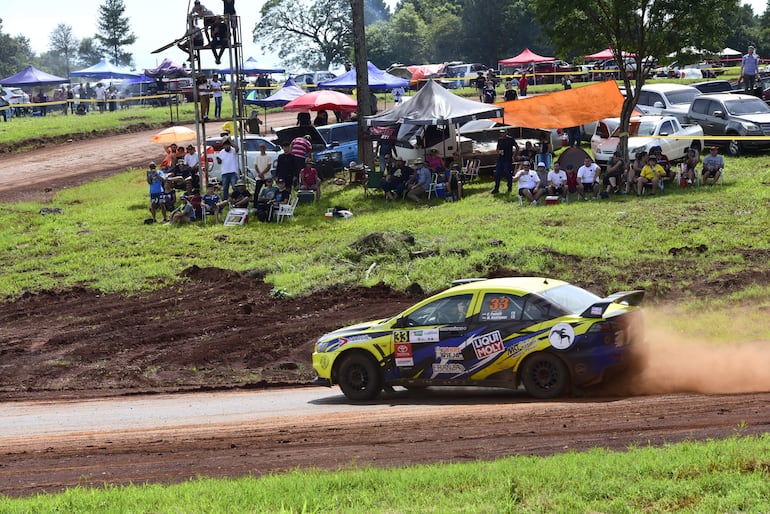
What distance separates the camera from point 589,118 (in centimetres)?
2947

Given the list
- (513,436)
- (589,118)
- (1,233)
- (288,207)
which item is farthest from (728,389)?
(1,233)

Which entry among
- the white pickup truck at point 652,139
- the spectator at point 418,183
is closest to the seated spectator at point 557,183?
the white pickup truck at point 652,139

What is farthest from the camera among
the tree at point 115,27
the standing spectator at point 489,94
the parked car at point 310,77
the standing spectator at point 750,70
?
the tree at point 115,27

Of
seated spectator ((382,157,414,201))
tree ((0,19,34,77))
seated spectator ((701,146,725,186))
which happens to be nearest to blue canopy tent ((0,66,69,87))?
seated spectator ((382,157,414,201))

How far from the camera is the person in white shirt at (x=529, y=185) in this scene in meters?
25.4

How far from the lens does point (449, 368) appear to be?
12.6 metres

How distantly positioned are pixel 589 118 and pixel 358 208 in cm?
760

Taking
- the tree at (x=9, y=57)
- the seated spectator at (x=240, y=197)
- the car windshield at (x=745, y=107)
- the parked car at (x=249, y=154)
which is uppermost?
the tree at (x=9, y=57)

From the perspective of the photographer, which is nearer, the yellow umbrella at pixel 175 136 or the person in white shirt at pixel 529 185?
the person in white shirt at pixel 529 185

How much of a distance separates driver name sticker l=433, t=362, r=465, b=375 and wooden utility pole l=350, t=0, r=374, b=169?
1809 centimetres

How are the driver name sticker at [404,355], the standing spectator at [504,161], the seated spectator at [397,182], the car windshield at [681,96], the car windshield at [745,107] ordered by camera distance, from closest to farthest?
1. the driver name sticker at [404,355]
2. the standing spectator at [504,161]
3. the seated spectator at [397,182]
4. the car windshield at [745,107]
5. the car windshield at [681,96]

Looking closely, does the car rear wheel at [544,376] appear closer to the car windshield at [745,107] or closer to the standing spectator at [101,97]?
the car windshield at [745,107]

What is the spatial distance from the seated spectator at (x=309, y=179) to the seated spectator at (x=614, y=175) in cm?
815

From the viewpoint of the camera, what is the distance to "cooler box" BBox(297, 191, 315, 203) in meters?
28.1
